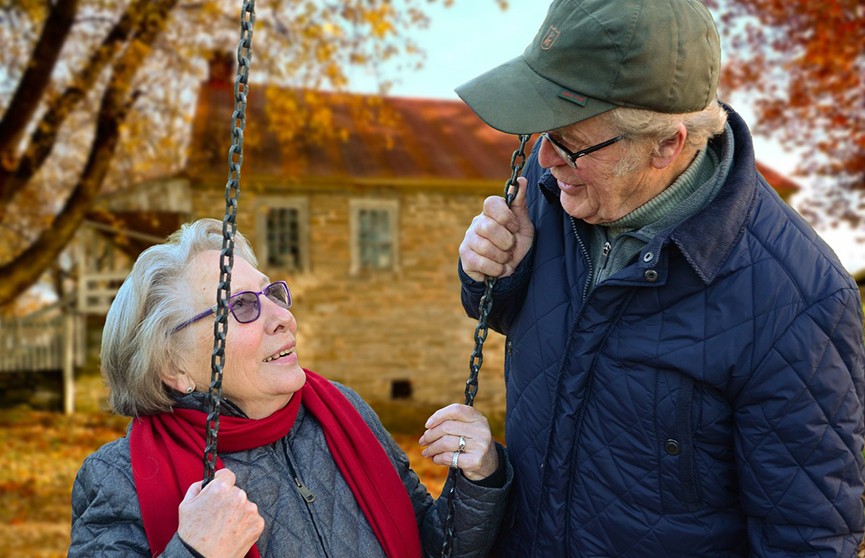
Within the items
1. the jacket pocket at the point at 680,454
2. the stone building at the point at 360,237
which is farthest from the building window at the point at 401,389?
the jacket pocket at the point at 680,454

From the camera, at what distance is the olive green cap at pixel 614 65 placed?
1.75 meters

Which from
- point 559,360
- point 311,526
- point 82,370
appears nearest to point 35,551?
point 82,370

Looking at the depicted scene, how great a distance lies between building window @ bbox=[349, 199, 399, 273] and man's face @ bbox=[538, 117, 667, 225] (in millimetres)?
12759

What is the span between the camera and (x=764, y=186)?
1.92 metres

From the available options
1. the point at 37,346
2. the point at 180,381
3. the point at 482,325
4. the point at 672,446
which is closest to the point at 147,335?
the point at 180,381

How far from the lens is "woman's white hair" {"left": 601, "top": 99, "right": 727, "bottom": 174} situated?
1797 millimetres

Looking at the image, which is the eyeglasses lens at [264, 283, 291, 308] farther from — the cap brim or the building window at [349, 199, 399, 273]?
the building window at [349, 199, 399, 273]

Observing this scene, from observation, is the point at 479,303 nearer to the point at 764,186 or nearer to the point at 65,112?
the point at 764,186

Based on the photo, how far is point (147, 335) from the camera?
213 cm

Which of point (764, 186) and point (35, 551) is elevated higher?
point (764, 186)

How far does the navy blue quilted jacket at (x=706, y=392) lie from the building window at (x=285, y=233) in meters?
12.6

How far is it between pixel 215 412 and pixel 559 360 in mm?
861

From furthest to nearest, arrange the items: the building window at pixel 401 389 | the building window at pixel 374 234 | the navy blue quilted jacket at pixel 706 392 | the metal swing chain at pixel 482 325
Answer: the building window at pixel 401 389
the building window at pixel 374 234
the metal swing chain at pixel 482 325
the navy blue quilted jacket at pixel 706 392

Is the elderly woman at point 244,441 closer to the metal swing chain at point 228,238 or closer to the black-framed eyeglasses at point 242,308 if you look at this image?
the black-framed eyeglasses at point 242,308
